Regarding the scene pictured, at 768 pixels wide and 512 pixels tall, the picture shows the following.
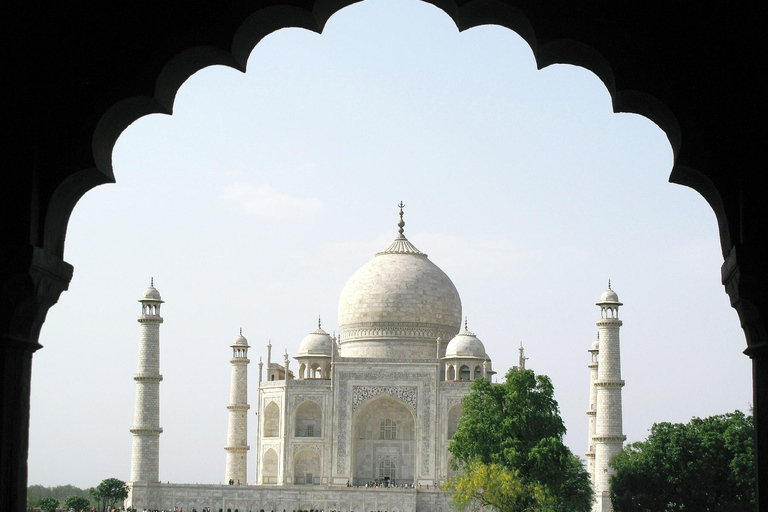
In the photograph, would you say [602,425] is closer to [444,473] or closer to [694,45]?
[444,473]

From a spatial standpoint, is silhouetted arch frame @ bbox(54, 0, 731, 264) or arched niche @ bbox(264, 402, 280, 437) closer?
silhouetted arch frame @ bbox(54, 0, 731, 264)

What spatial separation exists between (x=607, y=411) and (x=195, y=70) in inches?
1443

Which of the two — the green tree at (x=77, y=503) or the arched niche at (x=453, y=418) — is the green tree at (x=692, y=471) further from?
the green tree at (x=77, y=503)

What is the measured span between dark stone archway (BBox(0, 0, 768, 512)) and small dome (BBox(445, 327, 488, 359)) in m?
38.6

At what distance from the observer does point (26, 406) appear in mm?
5949

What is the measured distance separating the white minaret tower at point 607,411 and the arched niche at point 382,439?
666 centimetres

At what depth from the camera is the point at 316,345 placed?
46.9m

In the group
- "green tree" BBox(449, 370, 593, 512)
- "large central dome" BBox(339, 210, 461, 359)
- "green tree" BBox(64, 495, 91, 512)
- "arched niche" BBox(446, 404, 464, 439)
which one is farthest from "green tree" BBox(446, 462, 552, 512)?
"green tree" BBox(64, 495, 91, 512)

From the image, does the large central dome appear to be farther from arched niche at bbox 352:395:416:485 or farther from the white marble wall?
the white marble wall

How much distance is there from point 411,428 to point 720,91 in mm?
39138

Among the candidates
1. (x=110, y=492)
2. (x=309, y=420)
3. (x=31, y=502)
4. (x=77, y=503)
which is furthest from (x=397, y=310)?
(x=31, y=502)

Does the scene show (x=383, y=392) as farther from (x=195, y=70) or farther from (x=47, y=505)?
(x=195, y=70)

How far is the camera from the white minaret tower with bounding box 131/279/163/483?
41.3m

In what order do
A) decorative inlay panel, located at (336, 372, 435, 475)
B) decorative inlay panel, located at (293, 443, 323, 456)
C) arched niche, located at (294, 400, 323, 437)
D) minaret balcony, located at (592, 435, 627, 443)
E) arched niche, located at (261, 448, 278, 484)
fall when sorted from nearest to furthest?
1. minaret balcony, located at (592, 435, 627, 443)
2. decorative inlay panel, located at (336, 372, 435, 475)
3. decorative inlay panel, located at (293, 443, 323, 456)
4. arched niche, located at (294, 400, 323, 437)
5. arched niche, located at (261, 448, 278, 484)
